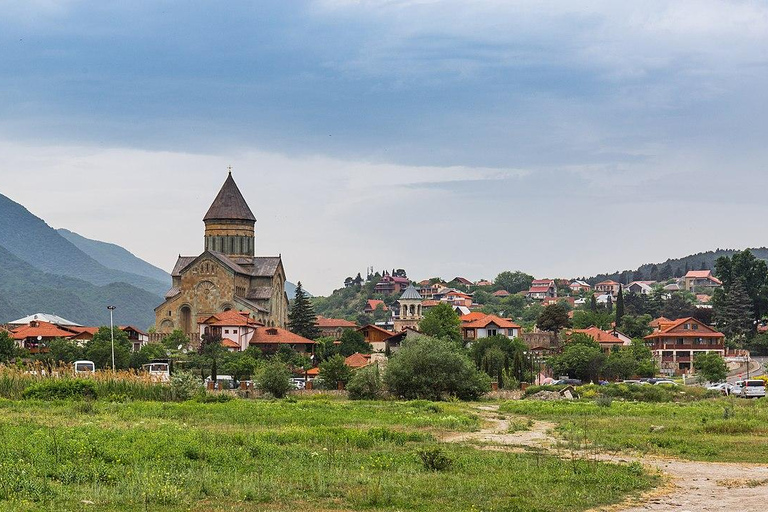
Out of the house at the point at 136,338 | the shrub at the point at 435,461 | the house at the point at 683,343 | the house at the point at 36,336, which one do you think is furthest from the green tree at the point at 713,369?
the shrub at the point at 435,461

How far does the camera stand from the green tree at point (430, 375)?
160 feet

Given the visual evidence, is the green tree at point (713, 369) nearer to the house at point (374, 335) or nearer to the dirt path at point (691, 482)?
the house at point (374, 335)

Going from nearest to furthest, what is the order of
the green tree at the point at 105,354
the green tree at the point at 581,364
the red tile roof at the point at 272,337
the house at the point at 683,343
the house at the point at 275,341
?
the green tree at the point at 105,354 < the green tree at the point at 581,364 < the house at the point at 275,341 < the red tile roof at the point at 272,337 < the house at the point at 683,343

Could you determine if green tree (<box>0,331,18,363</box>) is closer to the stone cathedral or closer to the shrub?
the stone cathedral

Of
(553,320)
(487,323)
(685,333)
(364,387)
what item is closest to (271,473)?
(364,387)

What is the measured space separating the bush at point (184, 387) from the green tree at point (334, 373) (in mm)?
15955

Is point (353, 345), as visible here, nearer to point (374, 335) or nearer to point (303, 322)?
point (374, 335)

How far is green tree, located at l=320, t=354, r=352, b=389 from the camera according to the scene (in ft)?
195

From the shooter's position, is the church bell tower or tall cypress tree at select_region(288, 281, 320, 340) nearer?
→ tall cypress tree at select_region(288, 281, 320, 340)

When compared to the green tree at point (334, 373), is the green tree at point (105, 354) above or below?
above

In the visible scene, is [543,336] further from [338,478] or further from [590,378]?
[338,478]

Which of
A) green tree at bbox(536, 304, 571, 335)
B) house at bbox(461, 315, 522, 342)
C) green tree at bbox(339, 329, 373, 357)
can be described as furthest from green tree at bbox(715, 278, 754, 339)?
green tree at bbox(339, 329, 373, 357)

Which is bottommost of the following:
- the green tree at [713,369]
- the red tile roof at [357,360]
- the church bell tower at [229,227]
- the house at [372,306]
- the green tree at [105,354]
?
the green tree at [713,369]

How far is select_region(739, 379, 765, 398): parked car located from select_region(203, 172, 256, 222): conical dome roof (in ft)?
186
